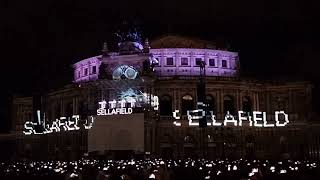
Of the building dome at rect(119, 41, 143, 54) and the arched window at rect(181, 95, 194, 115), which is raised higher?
the building dome at rect(119, 41, 143, 54)

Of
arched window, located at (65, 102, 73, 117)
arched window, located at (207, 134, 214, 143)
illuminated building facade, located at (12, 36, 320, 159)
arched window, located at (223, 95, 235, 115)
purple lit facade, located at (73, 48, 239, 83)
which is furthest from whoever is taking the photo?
arched window, located at (65, 102, 73, 117)

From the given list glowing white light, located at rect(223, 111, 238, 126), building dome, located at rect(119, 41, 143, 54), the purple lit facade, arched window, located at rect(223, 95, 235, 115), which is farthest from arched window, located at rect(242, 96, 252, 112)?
building dome, located at rect(119, 41, 143, 54)

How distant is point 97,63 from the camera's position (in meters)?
98.2

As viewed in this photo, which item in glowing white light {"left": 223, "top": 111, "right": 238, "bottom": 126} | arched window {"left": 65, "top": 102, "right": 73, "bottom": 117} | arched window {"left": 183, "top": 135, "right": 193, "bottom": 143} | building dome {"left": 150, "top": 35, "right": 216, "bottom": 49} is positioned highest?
building dome {"left": 150, "top": 35, "right": 216, "bottom": 49}

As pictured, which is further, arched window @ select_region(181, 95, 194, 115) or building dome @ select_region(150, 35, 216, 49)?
building dome @ select_region(150, 35, 216, 49)

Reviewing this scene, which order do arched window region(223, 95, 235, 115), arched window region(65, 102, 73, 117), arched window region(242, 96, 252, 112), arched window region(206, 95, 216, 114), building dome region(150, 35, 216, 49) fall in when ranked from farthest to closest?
arched window region(65, 102, 73, 117)
building dome region(150, 35, 216, 49)
arched window region(242, 96, 252, 112)
arched window region(223, 95, 235, 115)
arched window region(206, 95, 216, 114)

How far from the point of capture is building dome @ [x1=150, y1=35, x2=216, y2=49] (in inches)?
3893

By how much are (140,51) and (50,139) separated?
23.9m

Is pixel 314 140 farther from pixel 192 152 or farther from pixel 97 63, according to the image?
pixel 97 63

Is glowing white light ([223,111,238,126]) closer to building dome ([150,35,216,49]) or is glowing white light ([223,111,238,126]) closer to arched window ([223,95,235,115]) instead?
arched window ([223,95,235,115])

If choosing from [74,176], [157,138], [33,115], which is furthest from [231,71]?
[74,176]

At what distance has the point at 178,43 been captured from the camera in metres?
99.4

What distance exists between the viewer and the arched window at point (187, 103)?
91562mm

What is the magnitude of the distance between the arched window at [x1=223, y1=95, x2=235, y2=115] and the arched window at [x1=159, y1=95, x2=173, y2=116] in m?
8.48
